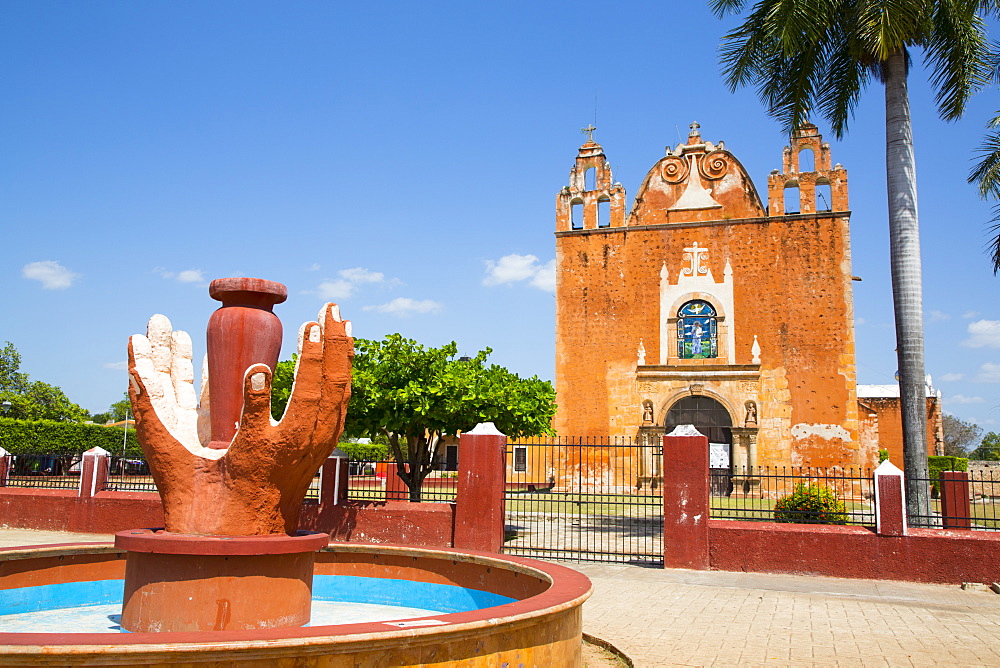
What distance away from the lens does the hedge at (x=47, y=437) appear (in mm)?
26219

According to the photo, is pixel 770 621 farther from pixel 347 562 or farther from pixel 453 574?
pixel 347 562

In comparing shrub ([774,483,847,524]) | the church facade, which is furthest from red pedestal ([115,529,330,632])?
the church facade

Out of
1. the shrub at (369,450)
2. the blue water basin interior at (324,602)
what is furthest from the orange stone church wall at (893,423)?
the blue water basin interior at (324,602)

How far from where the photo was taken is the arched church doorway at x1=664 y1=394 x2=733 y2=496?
23406 mm

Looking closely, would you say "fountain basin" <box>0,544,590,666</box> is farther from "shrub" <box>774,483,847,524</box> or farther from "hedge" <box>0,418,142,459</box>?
"hedge" <box>0,418,142,459</box>

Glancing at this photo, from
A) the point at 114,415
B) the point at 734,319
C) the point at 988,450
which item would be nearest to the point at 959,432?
the point at 988,450

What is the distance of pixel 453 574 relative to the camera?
727cm

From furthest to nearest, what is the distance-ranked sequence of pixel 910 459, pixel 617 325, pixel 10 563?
pixel 617 325 → pixel 910 459 → pixel 10 563

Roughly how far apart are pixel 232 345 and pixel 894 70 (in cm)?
1212

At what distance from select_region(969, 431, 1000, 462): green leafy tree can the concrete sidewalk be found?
138ft

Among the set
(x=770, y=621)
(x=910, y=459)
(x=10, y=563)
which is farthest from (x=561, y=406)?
(x=10, y=563)

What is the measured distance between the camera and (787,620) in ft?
25.2

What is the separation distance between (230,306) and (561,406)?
19.3 metres

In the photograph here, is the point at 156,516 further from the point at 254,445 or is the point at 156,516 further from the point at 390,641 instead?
the point at 390,641
